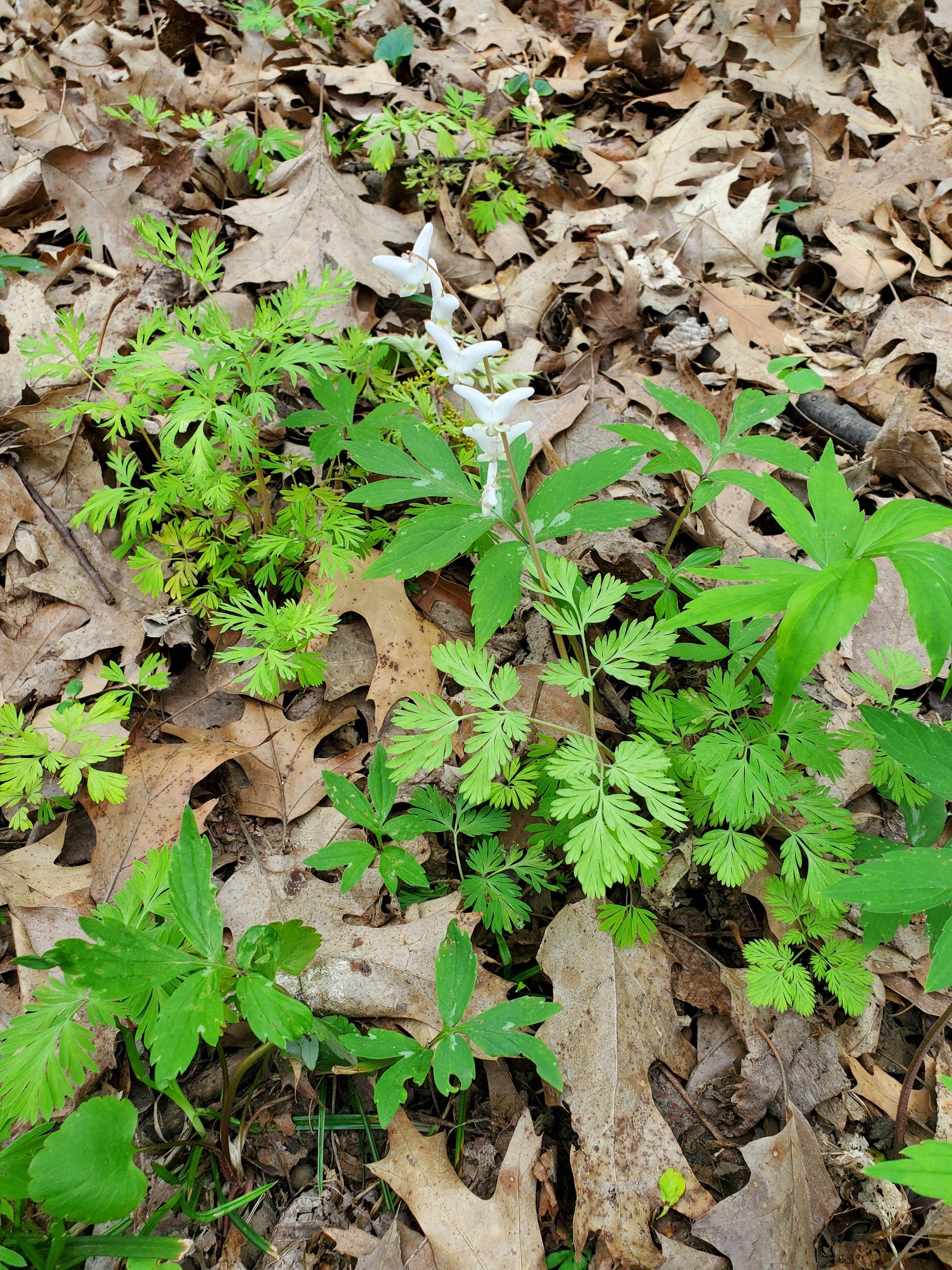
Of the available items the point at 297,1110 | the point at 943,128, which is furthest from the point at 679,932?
the point at 943,128

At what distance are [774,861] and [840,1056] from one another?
0.51m

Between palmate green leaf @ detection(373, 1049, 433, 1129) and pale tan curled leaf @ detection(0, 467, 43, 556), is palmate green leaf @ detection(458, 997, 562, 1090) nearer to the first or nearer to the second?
palmate green leaf @ detection(373, 1049, 433, 1129)

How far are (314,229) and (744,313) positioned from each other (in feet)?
6.88

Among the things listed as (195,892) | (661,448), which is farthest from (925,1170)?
(661,448)

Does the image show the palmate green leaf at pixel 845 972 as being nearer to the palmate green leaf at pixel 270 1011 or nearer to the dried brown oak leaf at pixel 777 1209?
the dried brown oak leaf at pixel 777 1209

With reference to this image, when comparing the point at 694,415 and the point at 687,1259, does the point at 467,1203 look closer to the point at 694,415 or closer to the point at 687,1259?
the point at 687,1259

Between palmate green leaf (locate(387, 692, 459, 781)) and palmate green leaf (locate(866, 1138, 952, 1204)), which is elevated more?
palmate green leaf (locate(387, 692, 459, 781))

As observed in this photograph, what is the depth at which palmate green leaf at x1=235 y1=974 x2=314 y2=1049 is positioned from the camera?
1.42 meters

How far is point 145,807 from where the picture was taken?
2.23 m

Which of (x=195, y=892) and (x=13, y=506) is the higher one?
(x=195, y=892)

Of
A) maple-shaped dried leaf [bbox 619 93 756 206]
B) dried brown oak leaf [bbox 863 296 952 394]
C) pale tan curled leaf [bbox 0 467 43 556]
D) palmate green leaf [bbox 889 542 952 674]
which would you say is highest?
maple-shaped dried leaf [bbox 619 93 756 206]

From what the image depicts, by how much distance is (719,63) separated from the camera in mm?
4656

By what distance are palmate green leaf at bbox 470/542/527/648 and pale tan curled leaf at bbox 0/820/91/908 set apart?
1417 millimetres

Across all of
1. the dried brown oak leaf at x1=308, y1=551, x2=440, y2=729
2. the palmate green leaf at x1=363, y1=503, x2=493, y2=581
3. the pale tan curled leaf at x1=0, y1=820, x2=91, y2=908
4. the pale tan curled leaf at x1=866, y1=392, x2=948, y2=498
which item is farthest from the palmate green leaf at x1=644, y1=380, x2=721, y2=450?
the pale tan curled leaf at x1=0, y1=820, x2=91, y2=908
